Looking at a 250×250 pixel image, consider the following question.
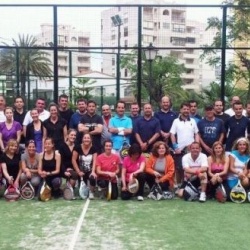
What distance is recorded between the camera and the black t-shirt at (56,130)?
360 inches

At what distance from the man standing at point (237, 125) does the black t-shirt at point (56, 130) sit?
3.01 m

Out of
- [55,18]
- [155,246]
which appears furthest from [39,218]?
[55,18]

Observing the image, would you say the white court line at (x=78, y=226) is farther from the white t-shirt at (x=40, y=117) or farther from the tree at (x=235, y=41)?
the tree at (x=235, y=41)

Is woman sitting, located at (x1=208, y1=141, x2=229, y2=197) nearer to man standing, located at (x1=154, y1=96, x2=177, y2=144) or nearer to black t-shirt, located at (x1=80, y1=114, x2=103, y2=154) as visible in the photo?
man standing, located at (x1=154, y1=96, x2=177, y2=144)

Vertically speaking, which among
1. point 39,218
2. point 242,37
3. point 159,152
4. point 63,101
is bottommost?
point 39,218

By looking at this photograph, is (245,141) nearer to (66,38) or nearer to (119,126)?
(119,126)

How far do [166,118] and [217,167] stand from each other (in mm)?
1430

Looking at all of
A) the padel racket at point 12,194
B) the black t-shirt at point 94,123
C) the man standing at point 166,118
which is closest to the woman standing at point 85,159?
the black t-shirt at point 94,123

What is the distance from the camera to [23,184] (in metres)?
8.71

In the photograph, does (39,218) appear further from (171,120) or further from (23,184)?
(171,120)

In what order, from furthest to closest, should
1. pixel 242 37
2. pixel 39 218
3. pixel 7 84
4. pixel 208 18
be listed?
pixel 7 84 → pixel 242 37 → pixel 208 18 → pixel 39 218

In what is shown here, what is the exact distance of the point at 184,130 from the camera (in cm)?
921

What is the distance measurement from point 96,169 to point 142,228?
92.7 inches

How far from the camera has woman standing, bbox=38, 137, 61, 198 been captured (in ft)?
28.5
